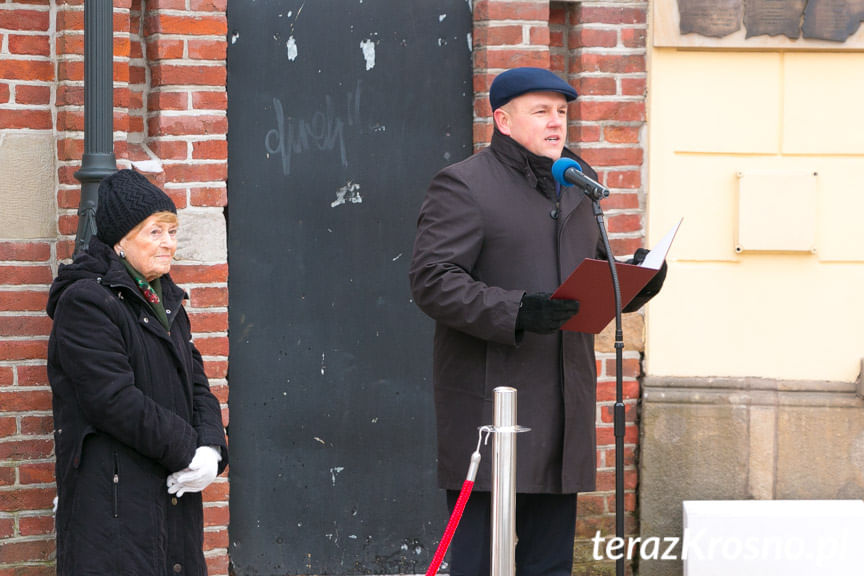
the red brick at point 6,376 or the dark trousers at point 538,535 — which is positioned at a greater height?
the red brick at point 6,376

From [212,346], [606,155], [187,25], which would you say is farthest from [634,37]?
[212,346]

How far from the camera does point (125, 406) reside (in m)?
3.52

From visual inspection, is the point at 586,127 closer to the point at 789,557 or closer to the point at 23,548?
the point at 789,557

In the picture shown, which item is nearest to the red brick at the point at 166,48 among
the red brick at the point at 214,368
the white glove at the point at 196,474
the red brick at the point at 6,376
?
the red brick at the point at 214,368

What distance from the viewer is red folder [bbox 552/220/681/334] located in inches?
146

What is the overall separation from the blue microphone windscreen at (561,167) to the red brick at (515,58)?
155 centimetres

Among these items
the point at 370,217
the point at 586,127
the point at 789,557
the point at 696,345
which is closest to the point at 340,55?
the point at 370,217

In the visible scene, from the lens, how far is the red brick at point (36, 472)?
4.96 m

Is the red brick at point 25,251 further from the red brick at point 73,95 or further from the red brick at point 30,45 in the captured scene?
the red brick at point 30,45

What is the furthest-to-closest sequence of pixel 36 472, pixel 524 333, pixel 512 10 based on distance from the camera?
1. pixel 512 10
2. pixel 36 472
3. pixel 524 333

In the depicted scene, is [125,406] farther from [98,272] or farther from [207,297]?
[207,297]

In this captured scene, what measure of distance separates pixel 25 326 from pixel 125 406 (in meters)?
1.58

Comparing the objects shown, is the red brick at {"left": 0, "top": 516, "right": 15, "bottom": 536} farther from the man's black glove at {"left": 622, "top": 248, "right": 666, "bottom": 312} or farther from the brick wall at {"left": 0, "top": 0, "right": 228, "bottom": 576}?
the man's black glove at {"left": 622, "top": 248, "right": 666, "bottom": 312}

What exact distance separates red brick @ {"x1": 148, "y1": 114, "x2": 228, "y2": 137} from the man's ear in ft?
4.64
